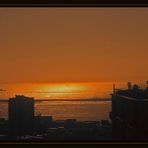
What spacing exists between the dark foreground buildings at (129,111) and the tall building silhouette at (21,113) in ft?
1.91

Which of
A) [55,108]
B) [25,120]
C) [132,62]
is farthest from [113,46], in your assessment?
[25,120]

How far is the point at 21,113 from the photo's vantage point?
2086 millimetres

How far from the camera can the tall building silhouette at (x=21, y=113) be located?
6.76 feet

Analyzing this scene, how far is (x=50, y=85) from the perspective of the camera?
2.18 metres

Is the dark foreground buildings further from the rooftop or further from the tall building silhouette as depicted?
the tall building silhouette

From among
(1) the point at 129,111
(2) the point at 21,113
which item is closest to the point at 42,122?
(2) the point at 21,113

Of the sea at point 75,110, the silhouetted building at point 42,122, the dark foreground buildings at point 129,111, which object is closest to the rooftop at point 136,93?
the dark foreground buildings at point 129,111

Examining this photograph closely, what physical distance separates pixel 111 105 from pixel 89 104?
16 centimetres

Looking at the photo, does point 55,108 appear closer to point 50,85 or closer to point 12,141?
point 50,85

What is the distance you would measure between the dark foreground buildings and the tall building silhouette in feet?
1.91

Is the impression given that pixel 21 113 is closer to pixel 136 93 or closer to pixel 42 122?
pixel 42 122

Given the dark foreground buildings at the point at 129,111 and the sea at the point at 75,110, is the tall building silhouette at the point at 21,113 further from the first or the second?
the dark foreground buildings at the point at 129,111

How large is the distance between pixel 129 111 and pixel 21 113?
773 mm

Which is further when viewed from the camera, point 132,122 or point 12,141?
point 132,122
